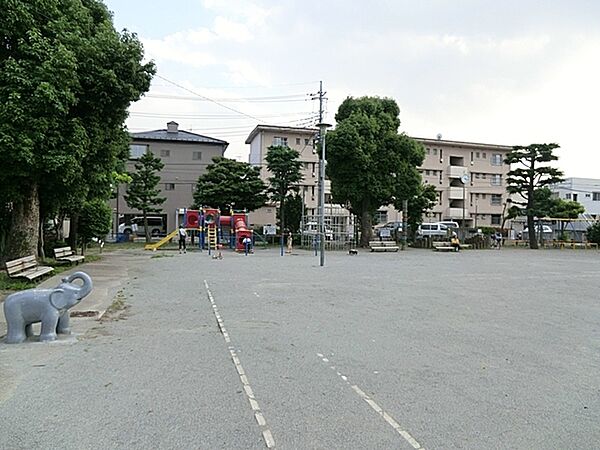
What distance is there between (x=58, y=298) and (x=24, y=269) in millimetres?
6882

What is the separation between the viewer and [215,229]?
1289 inches

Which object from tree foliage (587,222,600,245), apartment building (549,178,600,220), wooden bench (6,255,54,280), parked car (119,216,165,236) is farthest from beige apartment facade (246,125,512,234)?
wooden bench (6,255,54,280)

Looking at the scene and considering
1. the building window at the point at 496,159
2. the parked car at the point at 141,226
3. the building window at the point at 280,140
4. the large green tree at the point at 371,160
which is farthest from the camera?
the building window at the point at 496,159

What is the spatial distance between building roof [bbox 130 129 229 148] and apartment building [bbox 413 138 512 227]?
22028 millimetres

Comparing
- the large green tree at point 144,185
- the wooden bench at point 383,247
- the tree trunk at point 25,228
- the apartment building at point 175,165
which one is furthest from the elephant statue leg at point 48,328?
the apartment building at point 175,165

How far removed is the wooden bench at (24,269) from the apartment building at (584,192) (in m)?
69.1

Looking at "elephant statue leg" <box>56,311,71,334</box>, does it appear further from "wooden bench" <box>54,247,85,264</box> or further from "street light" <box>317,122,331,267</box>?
"street light" <box>317,122,331,267</box>

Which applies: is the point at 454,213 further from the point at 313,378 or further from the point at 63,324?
the point at 313,378

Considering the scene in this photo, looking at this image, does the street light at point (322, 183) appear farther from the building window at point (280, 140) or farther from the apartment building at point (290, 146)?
the building window at point (280, 140)

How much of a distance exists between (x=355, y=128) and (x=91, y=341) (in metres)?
29.0

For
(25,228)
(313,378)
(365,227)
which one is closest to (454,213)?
(365,227)

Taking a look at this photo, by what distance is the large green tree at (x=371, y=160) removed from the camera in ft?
111

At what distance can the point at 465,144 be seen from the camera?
55.7 meters

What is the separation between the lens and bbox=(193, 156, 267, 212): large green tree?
1529 inches
